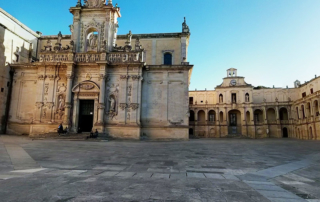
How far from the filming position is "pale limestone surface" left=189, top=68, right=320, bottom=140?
48.7m

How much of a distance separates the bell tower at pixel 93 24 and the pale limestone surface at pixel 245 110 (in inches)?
1243

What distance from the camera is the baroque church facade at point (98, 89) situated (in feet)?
Result: 85.0

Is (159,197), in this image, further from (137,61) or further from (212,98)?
(212,98)

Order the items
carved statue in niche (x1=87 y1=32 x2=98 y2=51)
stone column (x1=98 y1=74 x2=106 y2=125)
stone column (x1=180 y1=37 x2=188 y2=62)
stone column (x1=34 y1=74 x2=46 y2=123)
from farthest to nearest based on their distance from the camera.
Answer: stone column (x1=180 y1=37 x2=188 y2=62), carved statue in niche (x1=87 y1=32 x2=98 y2=51), stone column (x1=34 y1=74 x2=46 y2=123), stone column (x1=98 y1=74 x2=106 y2=125)

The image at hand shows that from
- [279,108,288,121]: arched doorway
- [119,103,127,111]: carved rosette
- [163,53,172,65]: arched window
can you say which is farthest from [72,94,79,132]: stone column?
[279,108,288,121]: arched doorway

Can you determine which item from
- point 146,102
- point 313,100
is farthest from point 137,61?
point 313,100

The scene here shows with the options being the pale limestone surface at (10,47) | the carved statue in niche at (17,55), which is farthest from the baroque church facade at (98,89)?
the carved statue in niche at (17,55)

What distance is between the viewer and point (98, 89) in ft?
86.9

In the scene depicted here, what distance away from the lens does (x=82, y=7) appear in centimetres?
2909

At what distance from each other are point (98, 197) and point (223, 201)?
2.14m

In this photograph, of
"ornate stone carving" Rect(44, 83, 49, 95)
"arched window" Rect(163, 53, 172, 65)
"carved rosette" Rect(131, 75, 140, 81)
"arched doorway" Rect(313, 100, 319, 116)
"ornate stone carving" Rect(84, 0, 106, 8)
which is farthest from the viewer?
"arched doorway" Rect(313, 100, 319, 116)

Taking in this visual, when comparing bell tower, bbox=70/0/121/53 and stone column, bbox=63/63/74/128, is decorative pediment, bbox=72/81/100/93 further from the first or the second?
bell tower, bbox=70/0/121/53

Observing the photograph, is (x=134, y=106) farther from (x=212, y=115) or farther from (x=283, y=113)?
(x=283, y=113)

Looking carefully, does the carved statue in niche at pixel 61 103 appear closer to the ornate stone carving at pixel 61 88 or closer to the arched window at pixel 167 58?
the ornate stone carving at pixel 61 88
